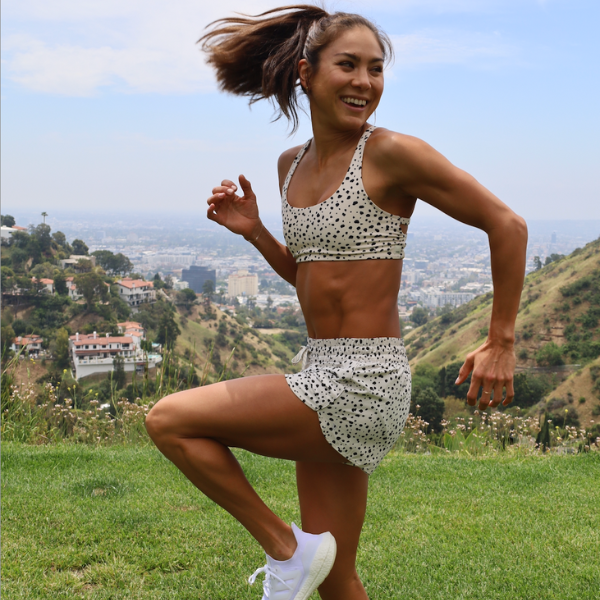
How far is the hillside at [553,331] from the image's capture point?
59.2ft

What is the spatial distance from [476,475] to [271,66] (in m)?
3.21

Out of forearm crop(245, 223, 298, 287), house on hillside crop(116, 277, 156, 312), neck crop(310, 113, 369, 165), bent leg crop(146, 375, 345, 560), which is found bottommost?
house on hillside crop(116, 277, 156, 312)

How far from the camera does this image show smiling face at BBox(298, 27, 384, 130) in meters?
1.78

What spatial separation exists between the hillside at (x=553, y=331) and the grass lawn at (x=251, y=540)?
1297 centimetres

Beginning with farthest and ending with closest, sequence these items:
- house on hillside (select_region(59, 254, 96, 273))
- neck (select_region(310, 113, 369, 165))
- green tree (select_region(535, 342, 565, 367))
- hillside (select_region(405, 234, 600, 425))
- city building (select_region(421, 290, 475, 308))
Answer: city building (select_region(421, 290, 475, 308))
house on hillside (select_region(59, 254, 96, 273))
green tree (select_region(535, 342, 565, 367))
hillside (select_region(405, 234, 600, 425))
neck (select_region(310, 113, 369, 165))

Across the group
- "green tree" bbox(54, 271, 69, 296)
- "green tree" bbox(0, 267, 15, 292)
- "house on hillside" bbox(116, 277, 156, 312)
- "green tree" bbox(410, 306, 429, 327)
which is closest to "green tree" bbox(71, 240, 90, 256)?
Result: "house on hillside" bbox(116, 277, 156, 312)

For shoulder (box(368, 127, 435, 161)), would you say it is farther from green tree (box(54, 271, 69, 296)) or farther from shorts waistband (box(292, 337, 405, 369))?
green tree (box(54, 271, 69, 296))

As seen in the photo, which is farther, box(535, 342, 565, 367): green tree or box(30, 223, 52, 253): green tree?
box(30, 223, 52, 253): green tree

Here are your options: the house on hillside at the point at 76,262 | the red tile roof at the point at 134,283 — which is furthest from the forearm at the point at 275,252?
the house on hillside at the point at 76,262

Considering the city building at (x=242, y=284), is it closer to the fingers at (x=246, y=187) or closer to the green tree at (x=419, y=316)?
the green tree at (x=419, y=316)

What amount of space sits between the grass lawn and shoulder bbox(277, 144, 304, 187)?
1.73 m

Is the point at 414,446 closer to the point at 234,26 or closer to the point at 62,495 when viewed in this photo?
the point at 62,495

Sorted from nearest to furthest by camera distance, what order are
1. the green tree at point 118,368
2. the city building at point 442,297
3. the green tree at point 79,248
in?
the green tree at point 118,368
the green tree at point 79,248
the city building at point 442,297

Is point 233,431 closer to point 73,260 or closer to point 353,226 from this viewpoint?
point 353,226
